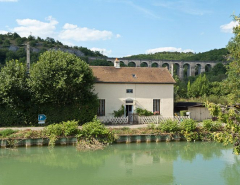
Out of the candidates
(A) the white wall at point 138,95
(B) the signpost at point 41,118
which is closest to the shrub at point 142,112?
(A) the white wall at point 138,95

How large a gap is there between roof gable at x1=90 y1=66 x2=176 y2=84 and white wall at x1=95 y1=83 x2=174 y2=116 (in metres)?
0.39

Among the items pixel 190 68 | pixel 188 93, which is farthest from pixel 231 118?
pixel 190 68

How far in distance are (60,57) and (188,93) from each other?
3169 centimetres

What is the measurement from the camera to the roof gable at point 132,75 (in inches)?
983

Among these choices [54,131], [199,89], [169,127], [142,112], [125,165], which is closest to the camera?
[125,165]

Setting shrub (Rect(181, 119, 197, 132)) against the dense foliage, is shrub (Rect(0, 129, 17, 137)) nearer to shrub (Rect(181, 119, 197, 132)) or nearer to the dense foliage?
the dense foliage

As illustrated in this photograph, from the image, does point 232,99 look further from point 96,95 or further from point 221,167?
point 96,95

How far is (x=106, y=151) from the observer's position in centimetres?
1730

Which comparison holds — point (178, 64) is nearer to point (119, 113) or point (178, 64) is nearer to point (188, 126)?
point (119, 113)

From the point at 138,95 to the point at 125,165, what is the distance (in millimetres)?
11151

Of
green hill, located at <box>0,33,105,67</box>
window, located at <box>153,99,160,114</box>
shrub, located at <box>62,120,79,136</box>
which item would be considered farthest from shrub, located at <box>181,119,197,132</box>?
green hill, located at <box>0,33,105,67</box>

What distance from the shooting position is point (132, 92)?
24906 millimetres

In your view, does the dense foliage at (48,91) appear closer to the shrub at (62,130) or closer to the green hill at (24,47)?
the shrub at (62,130)

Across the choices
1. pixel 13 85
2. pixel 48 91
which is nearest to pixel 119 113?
pixel 48 91
